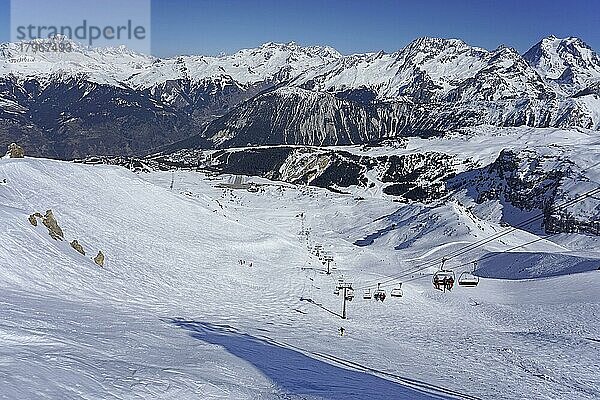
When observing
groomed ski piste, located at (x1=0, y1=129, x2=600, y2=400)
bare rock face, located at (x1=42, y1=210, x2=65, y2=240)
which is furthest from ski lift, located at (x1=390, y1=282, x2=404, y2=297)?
bare rock face, located at (x1=42, y1=210, x2=65, y2=240)

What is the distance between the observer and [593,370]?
27.2 meters

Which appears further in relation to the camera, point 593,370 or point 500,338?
point 500,338

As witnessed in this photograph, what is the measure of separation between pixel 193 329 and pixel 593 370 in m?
21.0

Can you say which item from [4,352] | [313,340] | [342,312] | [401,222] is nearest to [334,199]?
[401,222]

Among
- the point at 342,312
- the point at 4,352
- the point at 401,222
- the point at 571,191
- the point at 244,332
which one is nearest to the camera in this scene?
the point at 4,352

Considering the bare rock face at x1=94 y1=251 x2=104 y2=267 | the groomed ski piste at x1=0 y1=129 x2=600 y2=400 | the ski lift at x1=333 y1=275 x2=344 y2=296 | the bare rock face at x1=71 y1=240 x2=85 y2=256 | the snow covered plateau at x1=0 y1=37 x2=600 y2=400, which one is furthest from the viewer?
the ski lift at x1=333 y1=275 x2=344 y2=296

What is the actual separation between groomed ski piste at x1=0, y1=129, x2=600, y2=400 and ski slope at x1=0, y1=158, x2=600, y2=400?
A: 13cm

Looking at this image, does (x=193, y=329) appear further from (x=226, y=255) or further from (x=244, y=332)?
(x=226, y=255)

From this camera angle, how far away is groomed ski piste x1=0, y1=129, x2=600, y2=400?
55.5 ft

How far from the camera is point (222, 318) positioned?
3209 centimetres

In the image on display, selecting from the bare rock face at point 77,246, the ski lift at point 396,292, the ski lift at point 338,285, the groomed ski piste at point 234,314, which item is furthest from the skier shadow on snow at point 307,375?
the ski lift at point 396,292

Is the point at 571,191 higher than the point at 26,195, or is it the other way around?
the point at 571,191

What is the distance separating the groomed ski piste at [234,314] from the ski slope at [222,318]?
0.13m

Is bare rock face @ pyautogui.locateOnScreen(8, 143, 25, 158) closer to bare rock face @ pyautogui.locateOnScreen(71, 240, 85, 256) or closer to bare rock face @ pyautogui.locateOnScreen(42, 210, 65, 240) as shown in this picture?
bare rock face @ pyautogui.locateOnScreen(42, 210, 65, 240)
